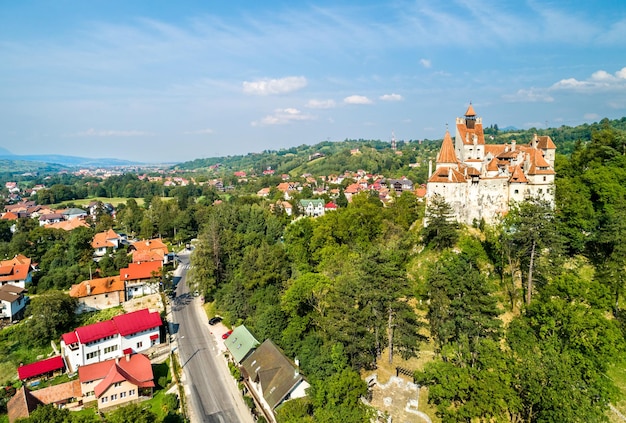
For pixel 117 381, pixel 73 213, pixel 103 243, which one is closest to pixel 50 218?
pixel 73 213

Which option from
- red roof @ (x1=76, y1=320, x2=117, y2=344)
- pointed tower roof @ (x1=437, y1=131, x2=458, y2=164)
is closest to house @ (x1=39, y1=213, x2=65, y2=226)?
red roof @ (x1=76, y1=320, x2=117, y2=344)

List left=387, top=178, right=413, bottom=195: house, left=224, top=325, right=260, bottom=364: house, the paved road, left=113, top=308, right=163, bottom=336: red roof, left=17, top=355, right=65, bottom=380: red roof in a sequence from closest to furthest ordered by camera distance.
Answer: the paved road < left=224, top=325, right=260, bottom=364: house < left=17, top=355, right=65, bottom=380: red roof < left=113, top=308, right=163, bottom=336: red roof < left=387, top=178, right=413, bottom=195: house

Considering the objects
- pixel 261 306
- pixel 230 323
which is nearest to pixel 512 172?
pixel 261 306

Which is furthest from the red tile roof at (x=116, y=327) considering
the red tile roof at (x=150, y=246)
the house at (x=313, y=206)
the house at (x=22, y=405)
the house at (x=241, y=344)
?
the house at (x=313, y=206)

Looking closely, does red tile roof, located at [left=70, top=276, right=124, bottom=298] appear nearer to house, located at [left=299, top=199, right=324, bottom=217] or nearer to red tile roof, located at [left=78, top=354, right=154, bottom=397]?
red tile roof, located at [left=78, top=354, right=154, bottom=397]

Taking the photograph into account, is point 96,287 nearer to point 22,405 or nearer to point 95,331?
point 95,331
